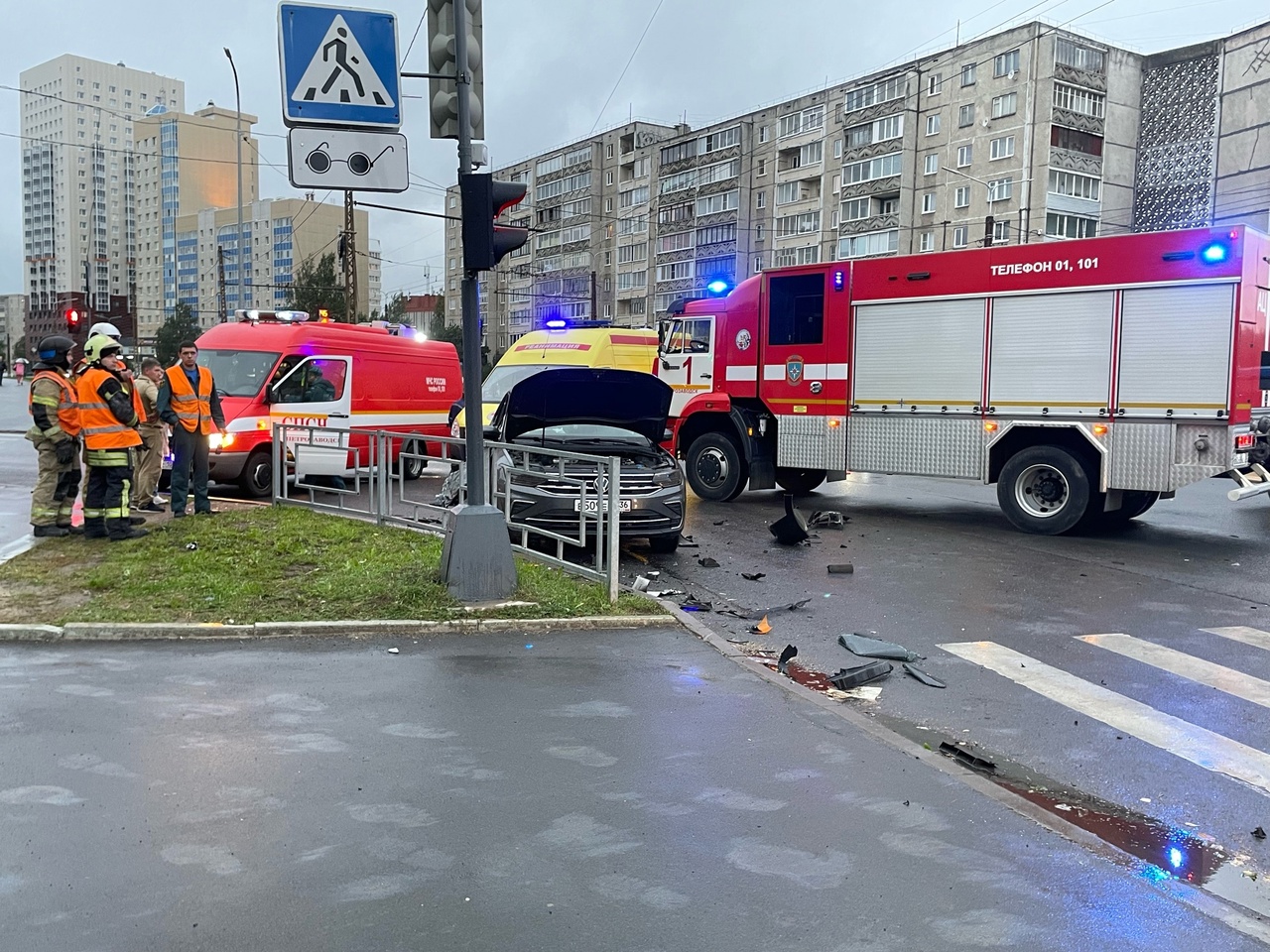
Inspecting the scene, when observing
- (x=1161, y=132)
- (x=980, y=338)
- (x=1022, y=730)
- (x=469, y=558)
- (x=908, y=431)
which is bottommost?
(x=1022, y=730)

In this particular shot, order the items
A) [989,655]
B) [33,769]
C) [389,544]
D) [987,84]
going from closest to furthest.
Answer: [33,769] < [989,655] < [389,544] < [987,84]

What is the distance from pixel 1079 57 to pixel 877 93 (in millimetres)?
9725

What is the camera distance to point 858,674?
609 centimetres

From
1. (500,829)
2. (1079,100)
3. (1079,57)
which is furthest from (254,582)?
(1079,57)

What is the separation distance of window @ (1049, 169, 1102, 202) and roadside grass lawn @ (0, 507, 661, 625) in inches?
1845

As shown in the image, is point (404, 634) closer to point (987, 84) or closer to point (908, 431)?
point (908, 431)

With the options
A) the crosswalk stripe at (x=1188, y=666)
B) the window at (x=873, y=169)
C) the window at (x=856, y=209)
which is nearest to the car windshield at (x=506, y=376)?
the crosswalk stripe at (x=1188, y=666)

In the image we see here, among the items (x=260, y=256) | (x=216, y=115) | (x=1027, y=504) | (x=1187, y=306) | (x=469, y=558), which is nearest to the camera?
(x=469, y=558)

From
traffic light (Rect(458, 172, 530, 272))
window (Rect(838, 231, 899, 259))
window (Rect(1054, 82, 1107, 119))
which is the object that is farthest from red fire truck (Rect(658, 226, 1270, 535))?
window (Rect(1054, 82, 1107, 119))

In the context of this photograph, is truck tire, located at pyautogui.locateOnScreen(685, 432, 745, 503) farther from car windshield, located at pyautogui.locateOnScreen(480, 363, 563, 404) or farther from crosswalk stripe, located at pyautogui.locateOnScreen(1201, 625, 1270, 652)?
crosswalk stripe, located at pyautogui.locateOnScreen(1201, 625, 1270, 652)

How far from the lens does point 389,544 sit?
376 inches

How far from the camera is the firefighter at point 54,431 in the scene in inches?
375

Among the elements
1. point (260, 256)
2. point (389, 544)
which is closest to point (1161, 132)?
point (389, 544)

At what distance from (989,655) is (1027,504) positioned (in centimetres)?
Result: 574
